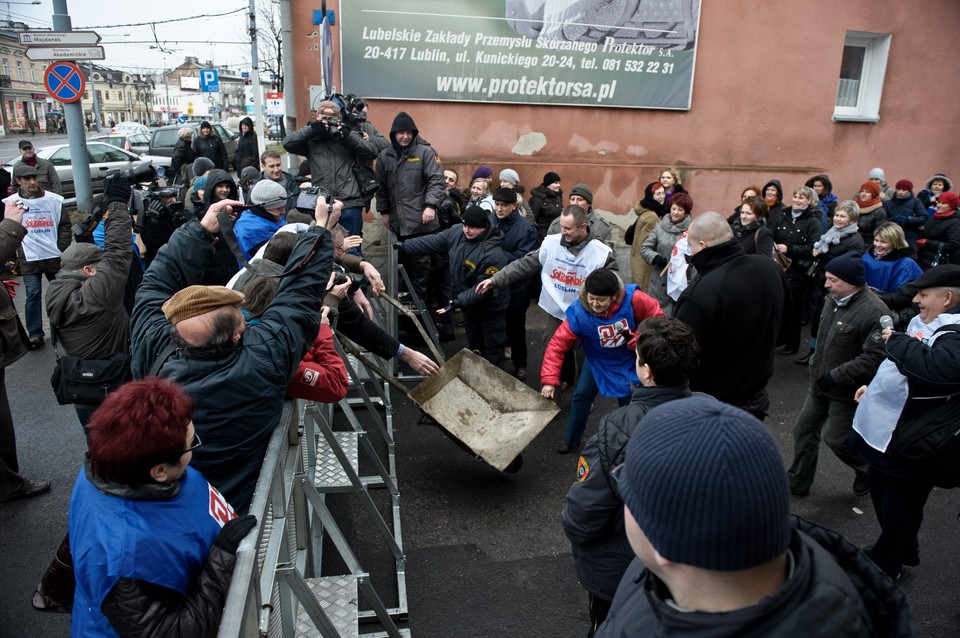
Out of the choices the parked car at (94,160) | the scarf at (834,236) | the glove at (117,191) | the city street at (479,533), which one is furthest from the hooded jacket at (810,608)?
the parked car at (94,160)

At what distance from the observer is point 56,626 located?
348 centimetres

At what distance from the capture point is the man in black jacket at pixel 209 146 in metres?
12.4

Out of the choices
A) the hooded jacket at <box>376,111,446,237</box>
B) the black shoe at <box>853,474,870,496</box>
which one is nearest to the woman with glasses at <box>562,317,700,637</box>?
the black shoe at <box>853,474,870,496</box>

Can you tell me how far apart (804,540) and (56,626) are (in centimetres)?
377

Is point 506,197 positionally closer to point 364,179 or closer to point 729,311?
point 364,179

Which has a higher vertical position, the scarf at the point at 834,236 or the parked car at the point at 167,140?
the parked car at the point at 167,140

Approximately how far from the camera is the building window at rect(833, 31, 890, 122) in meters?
10.7

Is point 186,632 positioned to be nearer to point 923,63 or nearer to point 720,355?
point 720,355

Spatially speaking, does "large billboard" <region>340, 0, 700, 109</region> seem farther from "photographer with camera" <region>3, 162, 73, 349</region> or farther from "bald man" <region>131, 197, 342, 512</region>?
"bald man" <region>131, 197, 342, 512</region>

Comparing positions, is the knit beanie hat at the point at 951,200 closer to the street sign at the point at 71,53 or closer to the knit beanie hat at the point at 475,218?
the knit beanie hat at the point at 475,218

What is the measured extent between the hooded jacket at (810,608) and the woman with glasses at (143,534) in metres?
1.14

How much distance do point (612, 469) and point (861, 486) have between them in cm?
335

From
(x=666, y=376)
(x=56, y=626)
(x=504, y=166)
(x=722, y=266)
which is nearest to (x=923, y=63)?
(x=504, y=166)

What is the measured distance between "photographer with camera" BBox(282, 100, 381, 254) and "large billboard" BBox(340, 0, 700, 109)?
7.23ft
